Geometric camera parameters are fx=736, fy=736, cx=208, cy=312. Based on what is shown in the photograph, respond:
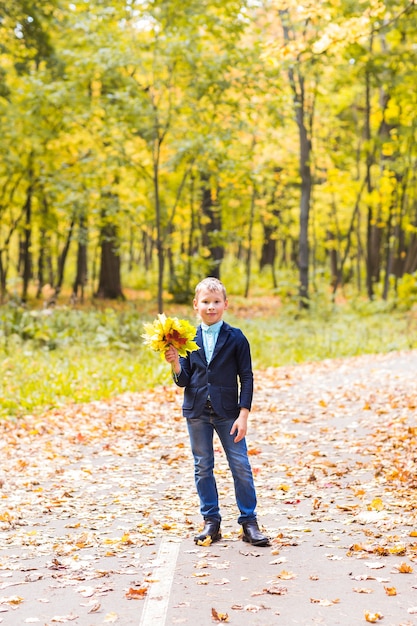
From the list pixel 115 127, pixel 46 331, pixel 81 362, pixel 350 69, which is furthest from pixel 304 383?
pixel 350 69

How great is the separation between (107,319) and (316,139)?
16.8m

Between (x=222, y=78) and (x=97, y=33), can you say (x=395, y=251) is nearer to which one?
(x=222, y=78)

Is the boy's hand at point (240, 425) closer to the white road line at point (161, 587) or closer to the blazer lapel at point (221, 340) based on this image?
the blazer lapel at point (221, 340)

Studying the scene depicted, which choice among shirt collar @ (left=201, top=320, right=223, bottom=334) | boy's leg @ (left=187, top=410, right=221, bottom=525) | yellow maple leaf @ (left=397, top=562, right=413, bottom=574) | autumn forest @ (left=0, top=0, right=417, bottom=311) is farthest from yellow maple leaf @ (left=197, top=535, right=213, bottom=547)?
autumn forest @ (left=0, top=0, right=417, bottom=311)

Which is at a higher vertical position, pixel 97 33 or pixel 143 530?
pixel 97 33

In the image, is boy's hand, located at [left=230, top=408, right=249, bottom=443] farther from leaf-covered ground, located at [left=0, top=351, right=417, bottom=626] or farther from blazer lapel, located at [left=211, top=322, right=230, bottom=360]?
leaf-covered ground, located at [left=0, top=351, right=417, bottom=626]

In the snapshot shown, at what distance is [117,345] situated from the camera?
16781 millimetres

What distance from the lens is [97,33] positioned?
1706cm

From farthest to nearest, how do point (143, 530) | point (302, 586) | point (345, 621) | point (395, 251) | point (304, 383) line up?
point (395, 251), point (304, 383), point (143, 530), point (302, 586), point (345, 621)

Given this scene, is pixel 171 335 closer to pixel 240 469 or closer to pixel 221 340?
pixel 221 340

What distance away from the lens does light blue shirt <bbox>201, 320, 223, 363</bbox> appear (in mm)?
5398

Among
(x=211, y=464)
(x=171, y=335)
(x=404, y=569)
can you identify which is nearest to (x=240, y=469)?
(x=211, y=464)

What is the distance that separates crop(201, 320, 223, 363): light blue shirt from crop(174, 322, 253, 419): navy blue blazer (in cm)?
4

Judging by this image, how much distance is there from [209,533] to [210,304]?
1.68m
